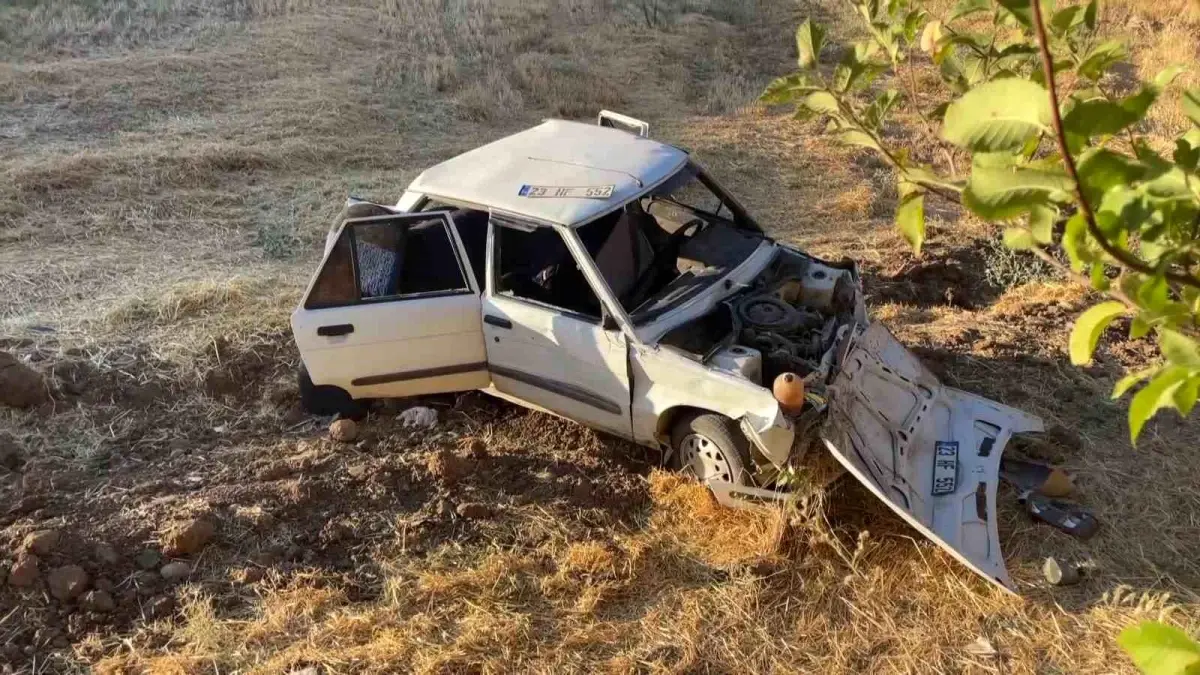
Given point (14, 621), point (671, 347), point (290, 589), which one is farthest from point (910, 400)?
point (14, 621)

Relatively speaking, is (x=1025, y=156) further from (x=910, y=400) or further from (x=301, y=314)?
(x=301, y=314)

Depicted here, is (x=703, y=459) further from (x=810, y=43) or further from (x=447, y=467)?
(x=810, y=43)

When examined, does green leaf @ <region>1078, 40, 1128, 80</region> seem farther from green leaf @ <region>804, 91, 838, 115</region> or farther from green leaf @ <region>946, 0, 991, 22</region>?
green leaf @ <region>804, 91, 838, 115</region>

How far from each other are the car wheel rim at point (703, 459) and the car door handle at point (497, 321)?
43.6 inches

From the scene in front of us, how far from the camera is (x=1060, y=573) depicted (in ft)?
14.4

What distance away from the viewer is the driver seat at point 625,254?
522 centimetres

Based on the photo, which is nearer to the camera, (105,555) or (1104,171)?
(1104,171)

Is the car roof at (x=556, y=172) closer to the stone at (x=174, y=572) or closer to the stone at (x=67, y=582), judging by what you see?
the stone at (x=174, y=572)

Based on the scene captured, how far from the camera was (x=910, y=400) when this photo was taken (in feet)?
16.7

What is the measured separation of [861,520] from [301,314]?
3109 millimetres

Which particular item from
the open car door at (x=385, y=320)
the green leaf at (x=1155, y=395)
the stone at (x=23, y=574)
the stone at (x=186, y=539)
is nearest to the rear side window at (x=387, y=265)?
the open car door at (x=385, y=320)

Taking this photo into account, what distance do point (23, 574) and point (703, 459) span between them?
324cm

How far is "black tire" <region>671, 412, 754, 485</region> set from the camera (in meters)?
4.70

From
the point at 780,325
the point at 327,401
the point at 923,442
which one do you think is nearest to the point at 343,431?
the point at 327,401
